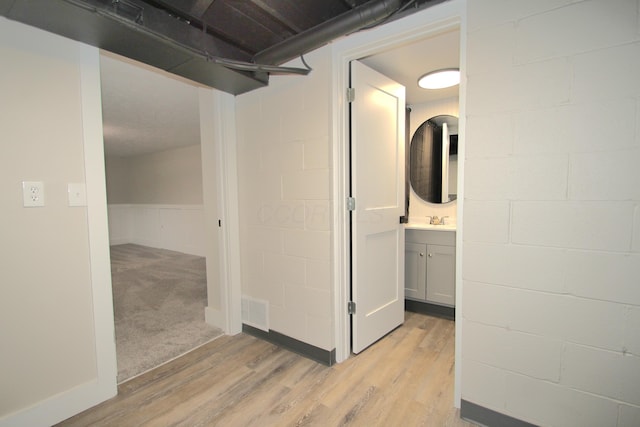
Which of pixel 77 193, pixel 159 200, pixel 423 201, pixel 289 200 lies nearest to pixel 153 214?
pixel 159 200

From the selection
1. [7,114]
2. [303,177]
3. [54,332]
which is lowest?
[54,332]

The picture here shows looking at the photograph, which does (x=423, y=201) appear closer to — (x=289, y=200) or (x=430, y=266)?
(x=430, y=266)

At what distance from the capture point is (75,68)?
5.11ft

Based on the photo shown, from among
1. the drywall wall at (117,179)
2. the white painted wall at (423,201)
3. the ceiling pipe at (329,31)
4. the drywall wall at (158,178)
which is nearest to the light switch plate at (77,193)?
the ceiling pipe at (329,31)

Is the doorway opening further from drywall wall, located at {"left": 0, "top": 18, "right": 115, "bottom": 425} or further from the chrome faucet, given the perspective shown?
the chrome faucet

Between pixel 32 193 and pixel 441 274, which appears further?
pixel 441 274

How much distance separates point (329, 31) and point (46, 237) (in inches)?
76.7

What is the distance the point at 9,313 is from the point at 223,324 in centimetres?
142

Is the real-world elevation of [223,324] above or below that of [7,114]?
below

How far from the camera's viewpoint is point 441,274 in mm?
2682

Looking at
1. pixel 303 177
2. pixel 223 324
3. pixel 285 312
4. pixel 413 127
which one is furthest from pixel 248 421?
pixel 413 127

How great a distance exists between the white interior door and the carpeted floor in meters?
1.38

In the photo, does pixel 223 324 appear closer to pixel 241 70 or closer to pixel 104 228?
pixel 104 228

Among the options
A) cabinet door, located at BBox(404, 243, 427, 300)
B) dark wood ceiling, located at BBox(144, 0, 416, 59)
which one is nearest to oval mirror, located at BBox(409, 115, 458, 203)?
cabinet door, located at BBox(404, 243, 427, 300)
